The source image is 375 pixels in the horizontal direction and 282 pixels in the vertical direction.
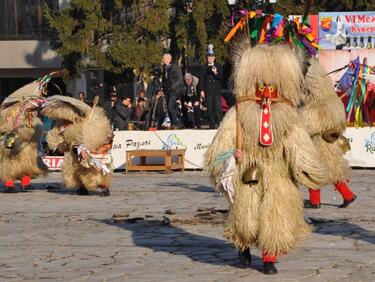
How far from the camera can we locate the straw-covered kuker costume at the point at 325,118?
1297 centimetres

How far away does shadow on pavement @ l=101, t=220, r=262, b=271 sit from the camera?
9719 mm

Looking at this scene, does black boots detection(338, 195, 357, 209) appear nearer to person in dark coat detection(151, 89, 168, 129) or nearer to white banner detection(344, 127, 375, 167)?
white banner detection(344, 127, 375, 167)

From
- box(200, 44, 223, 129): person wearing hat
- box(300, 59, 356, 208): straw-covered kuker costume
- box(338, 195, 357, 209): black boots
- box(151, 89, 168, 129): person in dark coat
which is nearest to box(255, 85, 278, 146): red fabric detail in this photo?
box(300, 59, 356, 208): straw-covered kuker costume

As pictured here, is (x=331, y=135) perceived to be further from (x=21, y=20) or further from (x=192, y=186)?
(x=21, y=20)

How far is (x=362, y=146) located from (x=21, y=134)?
24.7 ft

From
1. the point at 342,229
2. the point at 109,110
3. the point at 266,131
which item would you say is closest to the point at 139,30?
the point at 109,110

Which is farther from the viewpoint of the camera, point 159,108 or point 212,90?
point 159,108

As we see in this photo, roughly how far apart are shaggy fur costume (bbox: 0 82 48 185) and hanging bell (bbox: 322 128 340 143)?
5.33 m

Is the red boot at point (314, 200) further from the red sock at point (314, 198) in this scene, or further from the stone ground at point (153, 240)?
the stone ground at point (153, 240)

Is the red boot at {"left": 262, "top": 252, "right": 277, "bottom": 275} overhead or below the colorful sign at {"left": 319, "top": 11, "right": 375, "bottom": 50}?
below

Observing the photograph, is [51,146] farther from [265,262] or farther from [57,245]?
[265,262]

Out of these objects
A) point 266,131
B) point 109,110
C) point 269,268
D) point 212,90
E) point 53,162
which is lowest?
point 53,162

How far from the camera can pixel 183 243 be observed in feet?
35.3

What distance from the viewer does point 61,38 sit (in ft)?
101
